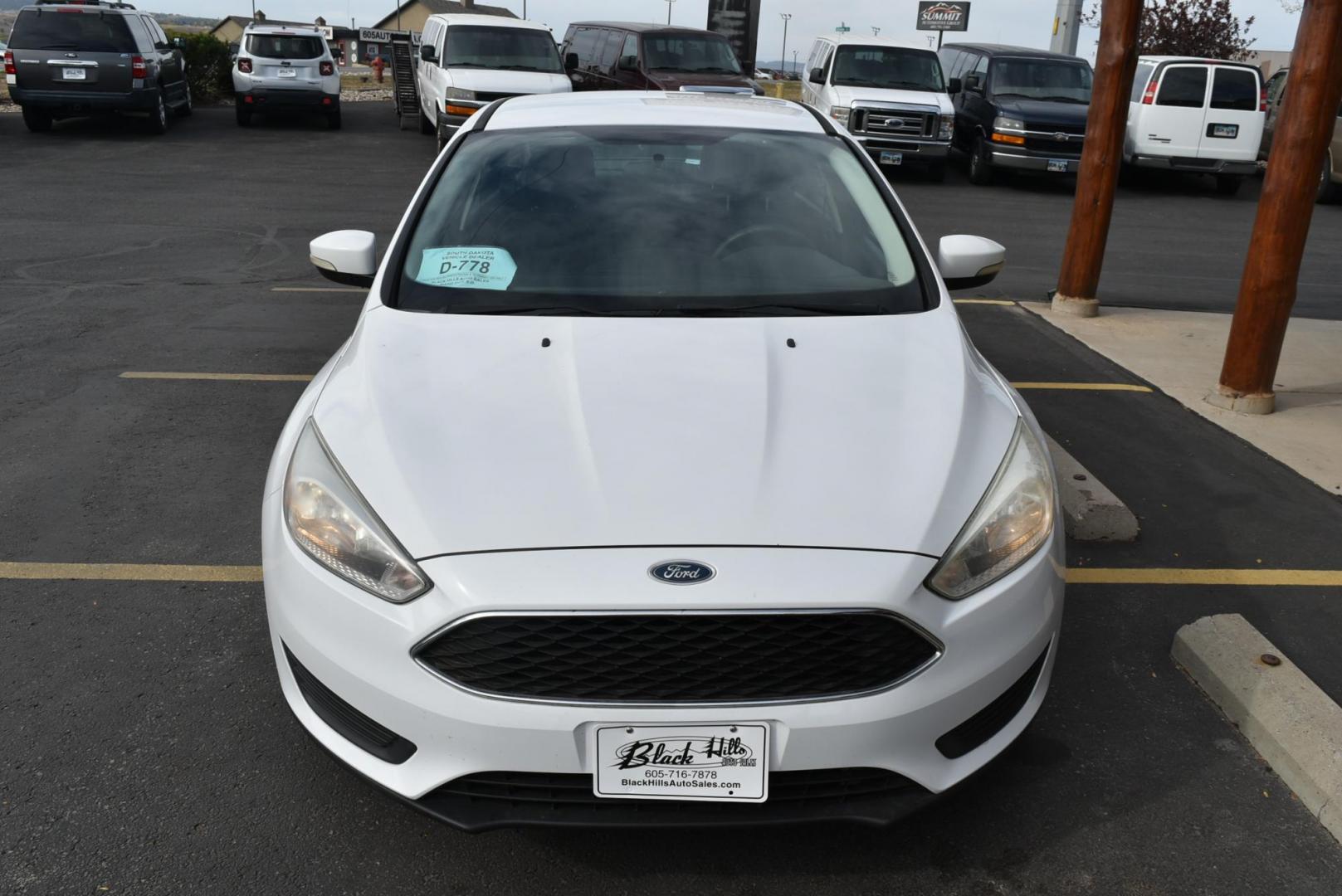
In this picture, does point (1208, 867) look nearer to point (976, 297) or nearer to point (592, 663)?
point (592, 663)

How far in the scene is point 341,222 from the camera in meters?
11.5

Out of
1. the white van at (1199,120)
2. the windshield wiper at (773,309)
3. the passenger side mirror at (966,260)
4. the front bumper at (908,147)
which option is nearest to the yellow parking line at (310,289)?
the passenger side mirror at (966,260)

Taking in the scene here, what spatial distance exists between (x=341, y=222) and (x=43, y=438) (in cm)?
657

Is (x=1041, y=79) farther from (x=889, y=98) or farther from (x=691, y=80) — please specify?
(x=691, y=80)

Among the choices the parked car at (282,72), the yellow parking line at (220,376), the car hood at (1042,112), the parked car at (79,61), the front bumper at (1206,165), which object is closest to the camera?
the yellow parking line at (220,376)

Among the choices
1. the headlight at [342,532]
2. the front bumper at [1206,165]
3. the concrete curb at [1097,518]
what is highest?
the headlight at [342,532]

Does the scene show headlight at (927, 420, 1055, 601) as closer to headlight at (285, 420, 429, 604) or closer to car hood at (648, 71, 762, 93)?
headlight at (285, 420, 429, 604)

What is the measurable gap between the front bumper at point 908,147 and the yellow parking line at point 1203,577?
12.1 metres

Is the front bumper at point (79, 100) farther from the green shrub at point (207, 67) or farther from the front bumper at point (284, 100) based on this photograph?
the green shrub at point (207, 67)

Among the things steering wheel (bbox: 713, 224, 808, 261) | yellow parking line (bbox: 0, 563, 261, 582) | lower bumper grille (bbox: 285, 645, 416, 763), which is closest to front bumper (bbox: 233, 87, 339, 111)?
yellow parking line (bbox: 0, 563, 261, 582)

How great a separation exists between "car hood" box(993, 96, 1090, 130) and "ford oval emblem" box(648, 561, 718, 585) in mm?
14530

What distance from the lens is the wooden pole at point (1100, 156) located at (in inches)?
318

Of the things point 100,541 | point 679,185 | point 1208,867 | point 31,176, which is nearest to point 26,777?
point 100,541

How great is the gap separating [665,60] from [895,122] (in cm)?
355
